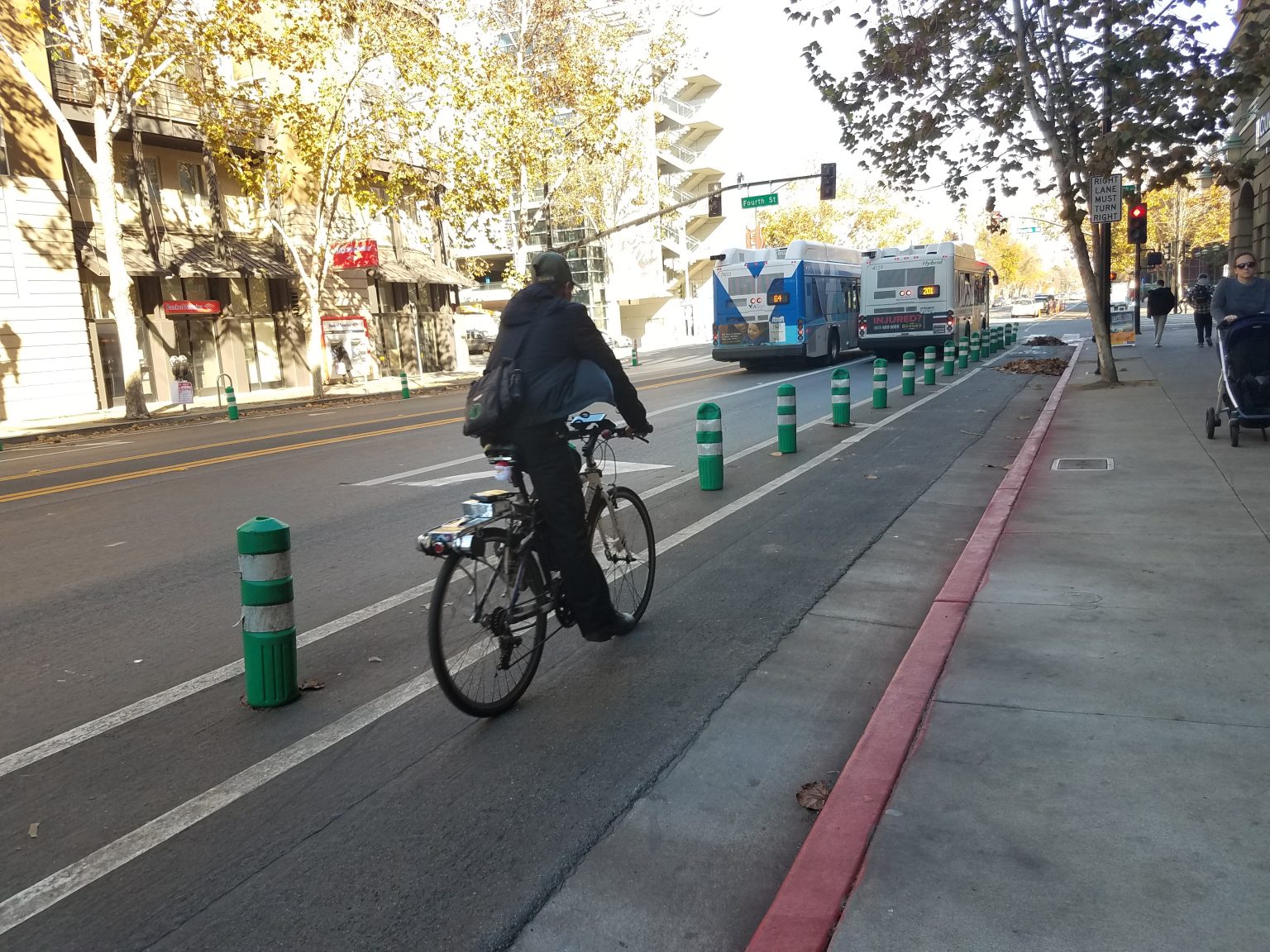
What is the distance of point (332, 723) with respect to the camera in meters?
4.37

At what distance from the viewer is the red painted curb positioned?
2.71m

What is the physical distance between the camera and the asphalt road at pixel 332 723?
3.08 m

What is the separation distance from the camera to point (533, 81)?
1378 inches

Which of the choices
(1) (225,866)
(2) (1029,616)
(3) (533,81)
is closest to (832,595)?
(2) (1029,616)

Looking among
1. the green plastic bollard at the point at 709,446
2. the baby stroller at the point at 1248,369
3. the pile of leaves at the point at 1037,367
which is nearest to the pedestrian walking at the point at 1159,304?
the pile of leaves at the point at 1037,367

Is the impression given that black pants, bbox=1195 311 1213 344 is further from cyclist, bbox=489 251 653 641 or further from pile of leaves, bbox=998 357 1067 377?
cyclist, bbox=489 251 653 641

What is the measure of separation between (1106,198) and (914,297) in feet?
37.0

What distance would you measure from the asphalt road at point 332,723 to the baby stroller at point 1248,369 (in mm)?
3294

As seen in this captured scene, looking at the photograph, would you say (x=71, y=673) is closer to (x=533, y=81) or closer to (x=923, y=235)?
(x=533, y=81)

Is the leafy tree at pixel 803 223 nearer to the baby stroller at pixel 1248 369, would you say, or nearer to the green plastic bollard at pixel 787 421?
the green plastic bollard at pixel 787 421

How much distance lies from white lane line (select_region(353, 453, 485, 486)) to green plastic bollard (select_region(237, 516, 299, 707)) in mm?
6478

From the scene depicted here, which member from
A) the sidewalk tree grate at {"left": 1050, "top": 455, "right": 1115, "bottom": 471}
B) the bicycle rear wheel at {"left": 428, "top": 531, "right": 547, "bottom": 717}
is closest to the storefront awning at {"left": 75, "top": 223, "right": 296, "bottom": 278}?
the sidewalk tree grate at {"left": 1050, "top": 455, "right": 1115, "bottom": 471}

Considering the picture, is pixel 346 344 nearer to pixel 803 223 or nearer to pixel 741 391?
pixel 741 391

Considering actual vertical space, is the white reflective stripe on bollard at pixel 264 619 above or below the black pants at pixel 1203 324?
below
